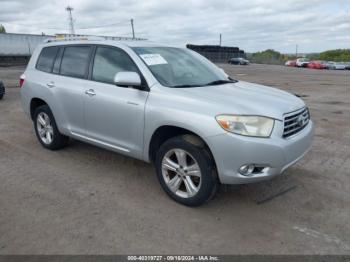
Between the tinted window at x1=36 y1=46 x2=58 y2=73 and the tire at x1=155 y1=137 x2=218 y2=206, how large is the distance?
A: 108 inches

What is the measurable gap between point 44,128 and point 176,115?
3006 millimetres

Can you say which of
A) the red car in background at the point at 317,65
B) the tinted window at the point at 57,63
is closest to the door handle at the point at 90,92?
the tinted window at the point at 57,63

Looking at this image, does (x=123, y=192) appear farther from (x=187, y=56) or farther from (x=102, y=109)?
(x=187, y=56)

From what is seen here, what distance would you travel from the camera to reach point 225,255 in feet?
9.78

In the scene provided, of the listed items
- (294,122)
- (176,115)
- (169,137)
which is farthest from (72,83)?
(294,122)

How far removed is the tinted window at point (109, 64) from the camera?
14.1 ft

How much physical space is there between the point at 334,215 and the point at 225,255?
1414 mm

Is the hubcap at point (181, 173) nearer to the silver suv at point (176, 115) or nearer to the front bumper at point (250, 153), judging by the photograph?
the silver suv at point (176, 115)

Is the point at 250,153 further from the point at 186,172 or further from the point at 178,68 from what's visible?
the point at 178,68

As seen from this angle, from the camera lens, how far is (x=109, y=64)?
179 inches

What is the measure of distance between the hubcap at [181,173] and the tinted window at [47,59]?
2827 millimetres

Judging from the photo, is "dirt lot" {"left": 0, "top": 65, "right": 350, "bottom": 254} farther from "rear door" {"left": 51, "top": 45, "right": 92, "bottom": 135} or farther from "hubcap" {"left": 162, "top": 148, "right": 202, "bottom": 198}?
"rear door" {"left": 51, "top": 45, "right": 92, "bottom": 135}

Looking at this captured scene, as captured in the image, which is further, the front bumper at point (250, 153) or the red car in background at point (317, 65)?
the red car in background at point (317, 65)

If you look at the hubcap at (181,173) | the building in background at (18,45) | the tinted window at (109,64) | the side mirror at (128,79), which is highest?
the building in background at (18,45)
